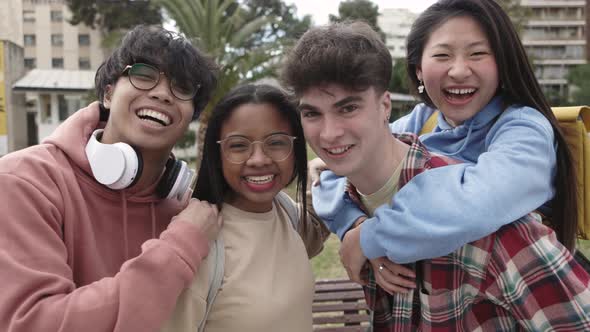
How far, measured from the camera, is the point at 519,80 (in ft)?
6.04

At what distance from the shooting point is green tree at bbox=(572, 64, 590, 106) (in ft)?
71.1

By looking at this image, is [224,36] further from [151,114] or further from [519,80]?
[519,80]

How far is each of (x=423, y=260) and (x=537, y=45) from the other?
203 ft

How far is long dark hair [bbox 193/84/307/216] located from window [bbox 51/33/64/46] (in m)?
36.9

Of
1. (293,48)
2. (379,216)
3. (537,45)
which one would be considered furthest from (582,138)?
(537,45)

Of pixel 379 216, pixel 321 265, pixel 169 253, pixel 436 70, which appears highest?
pixel 436 70

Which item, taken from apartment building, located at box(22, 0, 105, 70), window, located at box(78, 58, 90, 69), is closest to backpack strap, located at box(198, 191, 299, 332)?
apartment building, located at box(22, 0, 105, 70)

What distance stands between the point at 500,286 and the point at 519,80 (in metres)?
0.75

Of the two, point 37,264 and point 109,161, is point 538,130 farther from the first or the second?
point 37,264

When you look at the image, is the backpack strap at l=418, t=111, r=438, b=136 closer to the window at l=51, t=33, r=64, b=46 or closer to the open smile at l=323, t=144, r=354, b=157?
the open smile at l=323, t=144, r=354, b=157

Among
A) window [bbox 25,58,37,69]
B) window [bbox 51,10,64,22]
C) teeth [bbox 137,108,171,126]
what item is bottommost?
window [bbox 25,58,37,69]

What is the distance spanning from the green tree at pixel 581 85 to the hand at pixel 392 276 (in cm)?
2291

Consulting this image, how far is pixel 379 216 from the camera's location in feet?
5.57

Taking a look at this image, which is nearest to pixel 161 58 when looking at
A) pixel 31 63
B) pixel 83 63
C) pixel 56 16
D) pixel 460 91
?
pixel 460 91
